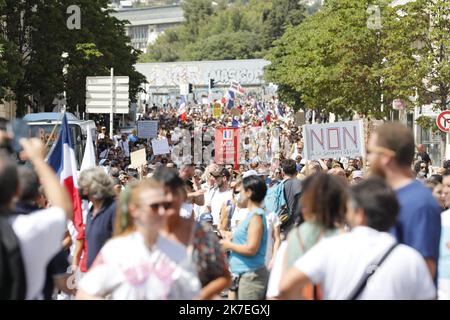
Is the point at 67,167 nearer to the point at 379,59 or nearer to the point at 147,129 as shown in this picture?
the point at 379,59

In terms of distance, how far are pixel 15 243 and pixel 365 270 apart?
164cm

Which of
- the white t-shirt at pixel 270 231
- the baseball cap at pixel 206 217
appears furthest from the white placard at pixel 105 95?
the white t-shirt at pixel 270 231

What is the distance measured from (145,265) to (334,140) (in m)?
12.5

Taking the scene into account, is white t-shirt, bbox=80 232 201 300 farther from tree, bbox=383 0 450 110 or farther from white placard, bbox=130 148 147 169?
tree, bbox=383 0 450 110

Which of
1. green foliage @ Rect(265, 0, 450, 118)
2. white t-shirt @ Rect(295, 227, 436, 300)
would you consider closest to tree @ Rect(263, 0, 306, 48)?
green foliage @ Rect(265, 0, 450, 118)

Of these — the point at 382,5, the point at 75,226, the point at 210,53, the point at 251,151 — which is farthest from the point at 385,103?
the point at 210,53

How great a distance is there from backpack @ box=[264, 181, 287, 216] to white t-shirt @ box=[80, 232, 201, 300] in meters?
7.65

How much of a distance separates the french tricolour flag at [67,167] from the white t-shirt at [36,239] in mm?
4928

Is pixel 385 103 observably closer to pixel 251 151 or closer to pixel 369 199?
pixel 251 151

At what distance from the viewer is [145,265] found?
18.5 ft

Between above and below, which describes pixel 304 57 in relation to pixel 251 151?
above

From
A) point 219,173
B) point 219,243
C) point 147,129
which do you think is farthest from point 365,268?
point 147,129

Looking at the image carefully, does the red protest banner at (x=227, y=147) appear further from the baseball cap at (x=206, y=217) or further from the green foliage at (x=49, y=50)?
the green foliage at (x=49, y=50)

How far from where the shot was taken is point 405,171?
6461 millimetres
